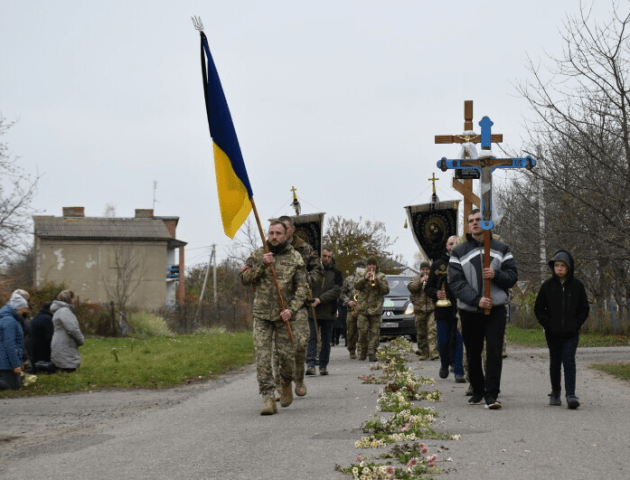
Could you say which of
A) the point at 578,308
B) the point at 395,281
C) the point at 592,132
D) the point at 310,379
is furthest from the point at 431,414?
the point at 395,281

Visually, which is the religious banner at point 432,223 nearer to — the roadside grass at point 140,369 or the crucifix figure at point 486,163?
the roadside grass at point 140,369

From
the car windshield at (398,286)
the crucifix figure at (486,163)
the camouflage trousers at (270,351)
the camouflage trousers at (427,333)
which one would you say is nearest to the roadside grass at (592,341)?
the car windshield at (398,286)

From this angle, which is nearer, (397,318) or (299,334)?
(299,334)

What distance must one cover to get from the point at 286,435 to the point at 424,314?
33.9 feet

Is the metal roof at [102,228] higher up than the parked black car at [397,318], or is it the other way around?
the metal roof at [102,228]

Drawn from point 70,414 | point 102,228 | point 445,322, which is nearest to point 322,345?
point 445,322

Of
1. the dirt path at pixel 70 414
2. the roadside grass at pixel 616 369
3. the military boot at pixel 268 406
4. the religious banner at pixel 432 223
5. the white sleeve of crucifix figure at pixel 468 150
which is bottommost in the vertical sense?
the dirt path at pixel 70 414

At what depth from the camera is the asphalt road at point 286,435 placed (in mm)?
7059

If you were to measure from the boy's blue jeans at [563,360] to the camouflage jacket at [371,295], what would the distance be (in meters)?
8.28

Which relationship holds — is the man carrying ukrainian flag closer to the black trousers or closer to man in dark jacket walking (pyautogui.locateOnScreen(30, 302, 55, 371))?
the black trousers

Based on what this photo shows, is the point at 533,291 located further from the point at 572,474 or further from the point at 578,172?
the point at 572,474

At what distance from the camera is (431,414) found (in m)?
9.59

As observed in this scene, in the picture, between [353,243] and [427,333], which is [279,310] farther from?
[353,243]

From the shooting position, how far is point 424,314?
19.0 metres
